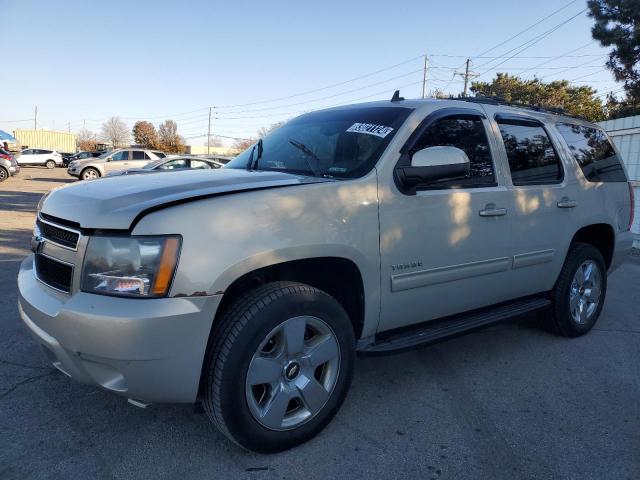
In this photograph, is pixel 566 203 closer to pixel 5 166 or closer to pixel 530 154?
pixel 530 154

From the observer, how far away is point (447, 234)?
3.09m

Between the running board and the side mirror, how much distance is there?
94 centimetres

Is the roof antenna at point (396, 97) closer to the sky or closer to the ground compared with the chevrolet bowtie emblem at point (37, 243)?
closer to the sky

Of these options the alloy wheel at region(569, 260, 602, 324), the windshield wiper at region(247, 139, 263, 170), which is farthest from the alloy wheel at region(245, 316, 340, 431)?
the alloy wheel at region(569, 260, 602, 324)

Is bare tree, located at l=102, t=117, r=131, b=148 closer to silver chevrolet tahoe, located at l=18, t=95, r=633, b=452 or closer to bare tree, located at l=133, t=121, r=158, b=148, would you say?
bare tree, located at l=133, t=121, r=158, b=148

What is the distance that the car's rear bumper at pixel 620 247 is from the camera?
4.60 meters

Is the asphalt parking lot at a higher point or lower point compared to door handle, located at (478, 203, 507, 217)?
lower

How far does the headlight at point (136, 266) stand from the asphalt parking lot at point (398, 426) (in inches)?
36.0

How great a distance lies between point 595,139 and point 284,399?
3837 millimetres

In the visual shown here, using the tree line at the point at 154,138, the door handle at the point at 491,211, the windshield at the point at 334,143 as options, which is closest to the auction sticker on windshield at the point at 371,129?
the windshield at the point at 334,143

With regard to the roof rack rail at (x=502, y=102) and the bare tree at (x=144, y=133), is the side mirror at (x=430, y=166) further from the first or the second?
the bare tree at (x=144, y=133)

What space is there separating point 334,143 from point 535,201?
5.37 ft

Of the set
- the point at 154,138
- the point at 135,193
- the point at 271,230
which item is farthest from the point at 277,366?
the point at 154,138

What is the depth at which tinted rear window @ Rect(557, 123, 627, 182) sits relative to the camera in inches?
167
